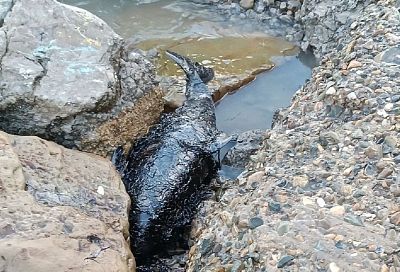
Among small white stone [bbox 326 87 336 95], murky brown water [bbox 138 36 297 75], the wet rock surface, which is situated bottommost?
murky brown water [bbox 138 36 297 75]

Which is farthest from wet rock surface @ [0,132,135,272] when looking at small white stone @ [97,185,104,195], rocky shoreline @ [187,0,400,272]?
rocky shoreline @ [187,0,400,272]

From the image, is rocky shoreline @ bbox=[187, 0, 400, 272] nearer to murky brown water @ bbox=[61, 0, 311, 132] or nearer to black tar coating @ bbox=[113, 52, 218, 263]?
black tar coating @ bbox=[113, 52, 218, 263]

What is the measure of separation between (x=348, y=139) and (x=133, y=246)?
158 centimetres

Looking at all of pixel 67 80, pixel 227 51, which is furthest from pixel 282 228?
pixel 227 51

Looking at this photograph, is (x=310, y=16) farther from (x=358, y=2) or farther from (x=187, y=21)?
(x=187, y=21)

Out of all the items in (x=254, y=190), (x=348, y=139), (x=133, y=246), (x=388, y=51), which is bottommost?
(x=133, y=246)

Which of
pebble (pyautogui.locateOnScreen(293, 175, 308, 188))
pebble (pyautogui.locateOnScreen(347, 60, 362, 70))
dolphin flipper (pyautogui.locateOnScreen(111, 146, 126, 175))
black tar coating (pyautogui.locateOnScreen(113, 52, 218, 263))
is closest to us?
pebble (pyautogui.locateOnScreen(293, 175, 308, 188))

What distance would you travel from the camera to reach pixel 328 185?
3.28m

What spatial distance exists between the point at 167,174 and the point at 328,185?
1.57 meters

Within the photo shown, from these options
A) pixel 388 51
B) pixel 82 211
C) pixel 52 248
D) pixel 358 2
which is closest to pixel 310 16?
pixel 358 2

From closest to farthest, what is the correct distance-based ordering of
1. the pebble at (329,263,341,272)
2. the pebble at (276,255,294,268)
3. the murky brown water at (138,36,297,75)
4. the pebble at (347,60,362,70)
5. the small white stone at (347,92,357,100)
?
the pebble at (329,263,341,272)
the pebble at (276,255,294,268)
the small white stone at (347,92,357,100)
the pebble at (347,60,362,70)
the murky brown water at (138,36,297,75)

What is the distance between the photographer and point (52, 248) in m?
3.07

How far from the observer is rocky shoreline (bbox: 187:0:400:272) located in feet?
9.60

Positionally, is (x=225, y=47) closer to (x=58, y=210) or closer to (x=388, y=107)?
(x=388, y=107)
